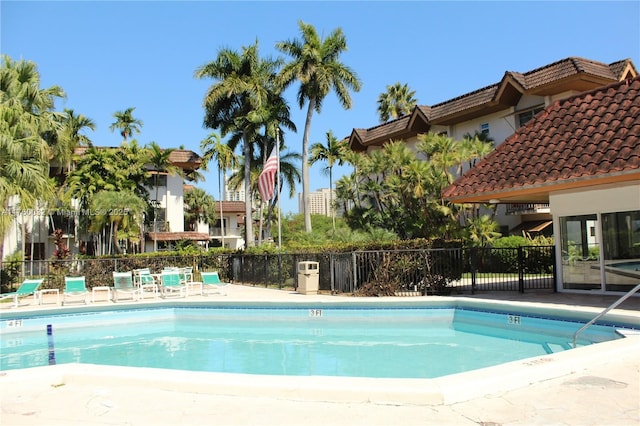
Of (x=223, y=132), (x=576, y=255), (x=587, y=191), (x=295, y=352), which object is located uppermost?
(x=223, y=132)

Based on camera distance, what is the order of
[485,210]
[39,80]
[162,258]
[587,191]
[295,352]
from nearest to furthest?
[295,352] < [587,191] < [162,258] < [39,80] < [485,210]

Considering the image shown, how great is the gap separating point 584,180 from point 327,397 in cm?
879

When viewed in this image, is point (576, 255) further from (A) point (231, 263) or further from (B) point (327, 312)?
(A) point (231, 263)

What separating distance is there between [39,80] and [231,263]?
1371cm

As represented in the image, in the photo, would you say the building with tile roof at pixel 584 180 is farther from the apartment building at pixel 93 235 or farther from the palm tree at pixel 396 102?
the palm tree at pixel 396 102

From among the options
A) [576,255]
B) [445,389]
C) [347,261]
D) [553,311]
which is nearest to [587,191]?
[576,255]

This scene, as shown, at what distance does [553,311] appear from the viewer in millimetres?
11125

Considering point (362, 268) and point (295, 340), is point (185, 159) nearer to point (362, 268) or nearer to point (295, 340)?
point (362, 268)

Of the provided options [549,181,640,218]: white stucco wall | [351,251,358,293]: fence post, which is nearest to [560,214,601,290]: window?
[549,181,640,218]: white stucco wall

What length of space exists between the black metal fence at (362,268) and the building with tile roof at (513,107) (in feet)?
23.9

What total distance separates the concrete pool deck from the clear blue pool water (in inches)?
109

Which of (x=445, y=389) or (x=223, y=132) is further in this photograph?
(x=223, y=132)

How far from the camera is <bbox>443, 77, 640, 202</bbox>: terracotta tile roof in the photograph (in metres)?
11.2

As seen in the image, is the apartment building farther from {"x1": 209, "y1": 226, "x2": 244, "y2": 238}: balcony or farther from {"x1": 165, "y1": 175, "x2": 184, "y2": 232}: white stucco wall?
{"x1": 209, "y1": 226, "x2": 244, "y2": 238}: balcony
